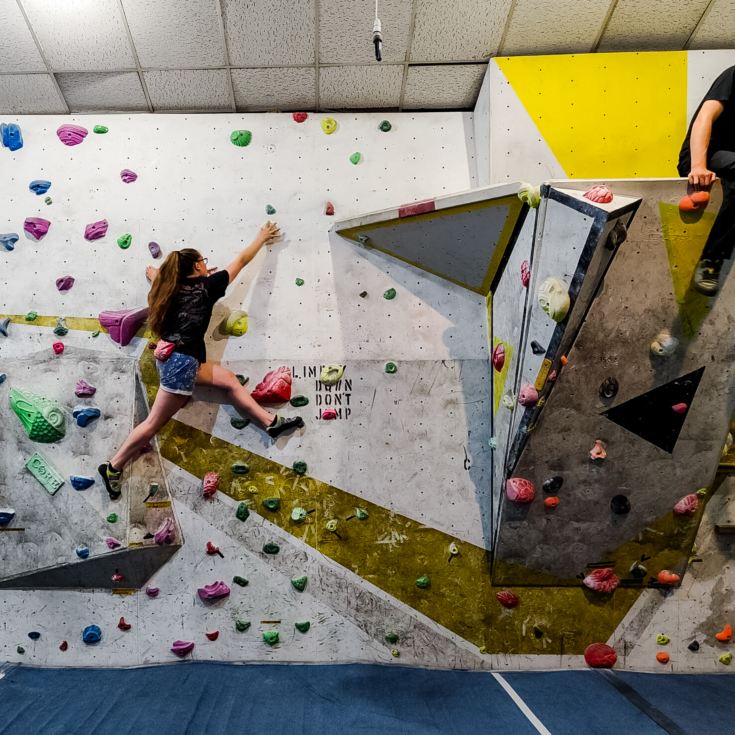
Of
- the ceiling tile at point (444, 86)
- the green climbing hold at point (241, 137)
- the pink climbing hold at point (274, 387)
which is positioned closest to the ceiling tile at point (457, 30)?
the ceiling tile at point (444, 86)

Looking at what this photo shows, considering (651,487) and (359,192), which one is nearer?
(651,487)

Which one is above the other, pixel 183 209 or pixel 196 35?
pixel 196 35

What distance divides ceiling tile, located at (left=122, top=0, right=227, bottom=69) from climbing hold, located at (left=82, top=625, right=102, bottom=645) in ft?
8.34

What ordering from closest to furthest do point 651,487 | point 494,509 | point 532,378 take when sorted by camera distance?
point 532,378 → point 651,487 → point 494,509

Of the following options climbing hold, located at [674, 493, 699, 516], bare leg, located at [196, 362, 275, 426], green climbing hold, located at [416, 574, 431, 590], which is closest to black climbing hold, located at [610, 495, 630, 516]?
climbing hold, located at [674, 493, 699, 516]

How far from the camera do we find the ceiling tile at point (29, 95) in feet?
9.56

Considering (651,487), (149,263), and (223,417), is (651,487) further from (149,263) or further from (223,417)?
(149,263)

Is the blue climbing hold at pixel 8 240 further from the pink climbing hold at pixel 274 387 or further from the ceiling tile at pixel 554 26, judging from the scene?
the ceiling tile at pixel 554 26

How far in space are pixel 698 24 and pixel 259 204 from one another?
80.8 inches

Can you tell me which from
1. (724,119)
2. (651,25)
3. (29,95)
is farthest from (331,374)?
(651,25)

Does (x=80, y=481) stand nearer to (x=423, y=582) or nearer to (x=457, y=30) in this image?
(x=423, y=582)

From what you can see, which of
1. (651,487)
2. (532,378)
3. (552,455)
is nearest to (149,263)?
(532,378)

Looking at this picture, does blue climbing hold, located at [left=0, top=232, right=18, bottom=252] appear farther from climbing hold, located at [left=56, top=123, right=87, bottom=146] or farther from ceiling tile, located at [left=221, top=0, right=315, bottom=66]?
ceiling tile, located at [left=221, top=0, right=315, bottom=66]

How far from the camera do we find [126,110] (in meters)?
3.07
